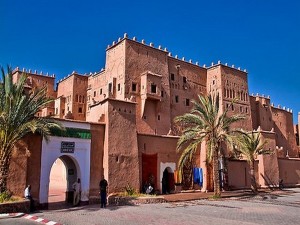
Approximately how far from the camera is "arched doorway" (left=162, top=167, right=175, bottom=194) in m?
23.0

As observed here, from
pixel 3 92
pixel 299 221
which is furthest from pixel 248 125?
pixel 3 92

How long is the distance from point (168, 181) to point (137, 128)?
32.9 feet

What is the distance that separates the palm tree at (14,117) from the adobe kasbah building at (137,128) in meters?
0.96

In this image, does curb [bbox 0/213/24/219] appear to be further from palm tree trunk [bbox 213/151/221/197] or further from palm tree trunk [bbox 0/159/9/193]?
palm tree trunk [bbox 213/151/221/197]

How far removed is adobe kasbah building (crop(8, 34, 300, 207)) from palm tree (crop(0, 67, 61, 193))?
96 centimetres

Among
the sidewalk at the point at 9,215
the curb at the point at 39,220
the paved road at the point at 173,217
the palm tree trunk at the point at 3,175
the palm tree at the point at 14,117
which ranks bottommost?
the paved road at the point at 173,217

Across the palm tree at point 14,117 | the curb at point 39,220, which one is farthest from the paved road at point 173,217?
the palm tree at point 14,117

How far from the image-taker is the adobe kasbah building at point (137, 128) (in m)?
17.5

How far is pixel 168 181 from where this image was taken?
23.2 metres

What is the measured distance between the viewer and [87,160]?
715 inches

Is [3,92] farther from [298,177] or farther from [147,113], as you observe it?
[298,177]

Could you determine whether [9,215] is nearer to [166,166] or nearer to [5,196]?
[5,196]

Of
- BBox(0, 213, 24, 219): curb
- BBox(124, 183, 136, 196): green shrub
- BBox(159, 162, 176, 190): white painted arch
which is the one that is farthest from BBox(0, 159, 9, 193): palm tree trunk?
BBox(159, 162, 176, 190): white painted arch

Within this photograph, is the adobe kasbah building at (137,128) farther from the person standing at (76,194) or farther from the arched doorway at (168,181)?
the person standing at (76,194)
